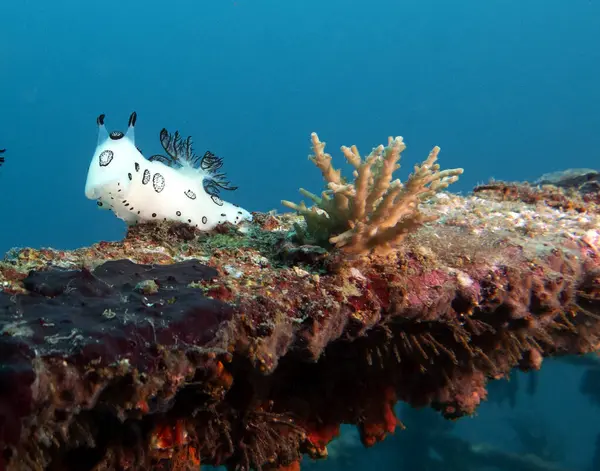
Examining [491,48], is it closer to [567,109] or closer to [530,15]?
[530,15]

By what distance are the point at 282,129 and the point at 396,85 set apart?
36.3 m

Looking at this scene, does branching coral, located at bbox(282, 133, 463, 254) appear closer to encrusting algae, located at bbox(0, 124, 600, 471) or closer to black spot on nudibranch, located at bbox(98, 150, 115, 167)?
encrusting algae, located at bbox(0, 124, 600, 471)

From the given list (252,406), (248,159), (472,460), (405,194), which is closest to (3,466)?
(252,406)

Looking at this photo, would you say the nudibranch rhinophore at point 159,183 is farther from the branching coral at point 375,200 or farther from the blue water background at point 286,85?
the blue water background at point 286,85

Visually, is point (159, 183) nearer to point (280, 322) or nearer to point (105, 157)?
point (105, 157)

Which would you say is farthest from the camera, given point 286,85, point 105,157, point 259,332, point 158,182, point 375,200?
point 286,85

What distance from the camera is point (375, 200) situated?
2750mm

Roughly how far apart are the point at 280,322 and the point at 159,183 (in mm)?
Result: 2049

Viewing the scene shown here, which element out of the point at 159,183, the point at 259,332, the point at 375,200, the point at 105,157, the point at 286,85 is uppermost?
the point at 286,85

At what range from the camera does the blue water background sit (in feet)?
365

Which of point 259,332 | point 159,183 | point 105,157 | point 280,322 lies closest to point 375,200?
point 280,322

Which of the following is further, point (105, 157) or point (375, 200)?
point (105, 157)

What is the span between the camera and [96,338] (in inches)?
61.3

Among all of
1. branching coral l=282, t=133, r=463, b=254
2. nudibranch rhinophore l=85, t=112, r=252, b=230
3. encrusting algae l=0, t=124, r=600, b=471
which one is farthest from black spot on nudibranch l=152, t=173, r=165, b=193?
branching coral l=282, t=133, r=463, b=254
